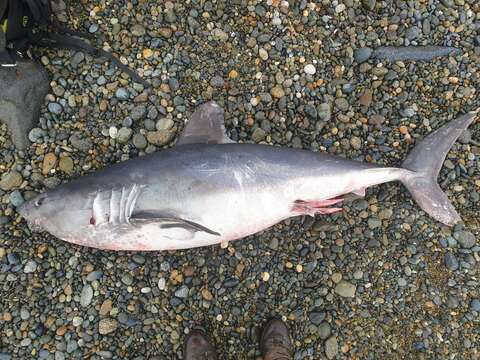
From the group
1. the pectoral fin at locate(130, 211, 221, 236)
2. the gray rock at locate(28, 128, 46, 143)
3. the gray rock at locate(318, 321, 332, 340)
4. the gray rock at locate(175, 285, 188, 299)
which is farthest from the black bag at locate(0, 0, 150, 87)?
the gray rock at locate(318, 321, 332, 340)

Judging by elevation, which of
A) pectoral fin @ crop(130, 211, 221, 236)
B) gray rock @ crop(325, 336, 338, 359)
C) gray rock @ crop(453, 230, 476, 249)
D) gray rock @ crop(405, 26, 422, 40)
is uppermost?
gray rock @ crop(405, 26, 422, 40)

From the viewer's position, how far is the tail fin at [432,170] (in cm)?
397

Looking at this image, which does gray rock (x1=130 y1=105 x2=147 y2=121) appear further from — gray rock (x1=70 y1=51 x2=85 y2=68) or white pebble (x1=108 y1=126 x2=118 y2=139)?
gray rock (x1=70 y1=51 x2=85 y2=68)

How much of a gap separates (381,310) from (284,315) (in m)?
1.00

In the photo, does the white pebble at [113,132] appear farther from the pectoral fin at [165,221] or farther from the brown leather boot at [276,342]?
the brown leather boot at [276,342]

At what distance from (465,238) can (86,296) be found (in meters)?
3.88

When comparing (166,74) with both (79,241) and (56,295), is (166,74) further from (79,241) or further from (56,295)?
(56,295)

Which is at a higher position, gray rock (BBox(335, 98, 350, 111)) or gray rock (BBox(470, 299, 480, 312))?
gray rock (BBox(335, 98, 350, 111))

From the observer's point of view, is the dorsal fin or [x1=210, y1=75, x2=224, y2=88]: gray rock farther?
[x1=210, y1=75, x2=224, y2=88]: gray rock

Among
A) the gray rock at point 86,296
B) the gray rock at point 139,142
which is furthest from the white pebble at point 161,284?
the gray rock at point 139,142

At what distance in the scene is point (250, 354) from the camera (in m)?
3.93

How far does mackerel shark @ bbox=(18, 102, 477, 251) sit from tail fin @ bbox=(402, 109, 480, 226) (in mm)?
516

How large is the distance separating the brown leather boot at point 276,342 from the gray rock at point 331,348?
376mm

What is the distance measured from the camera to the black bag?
3.58 metres
